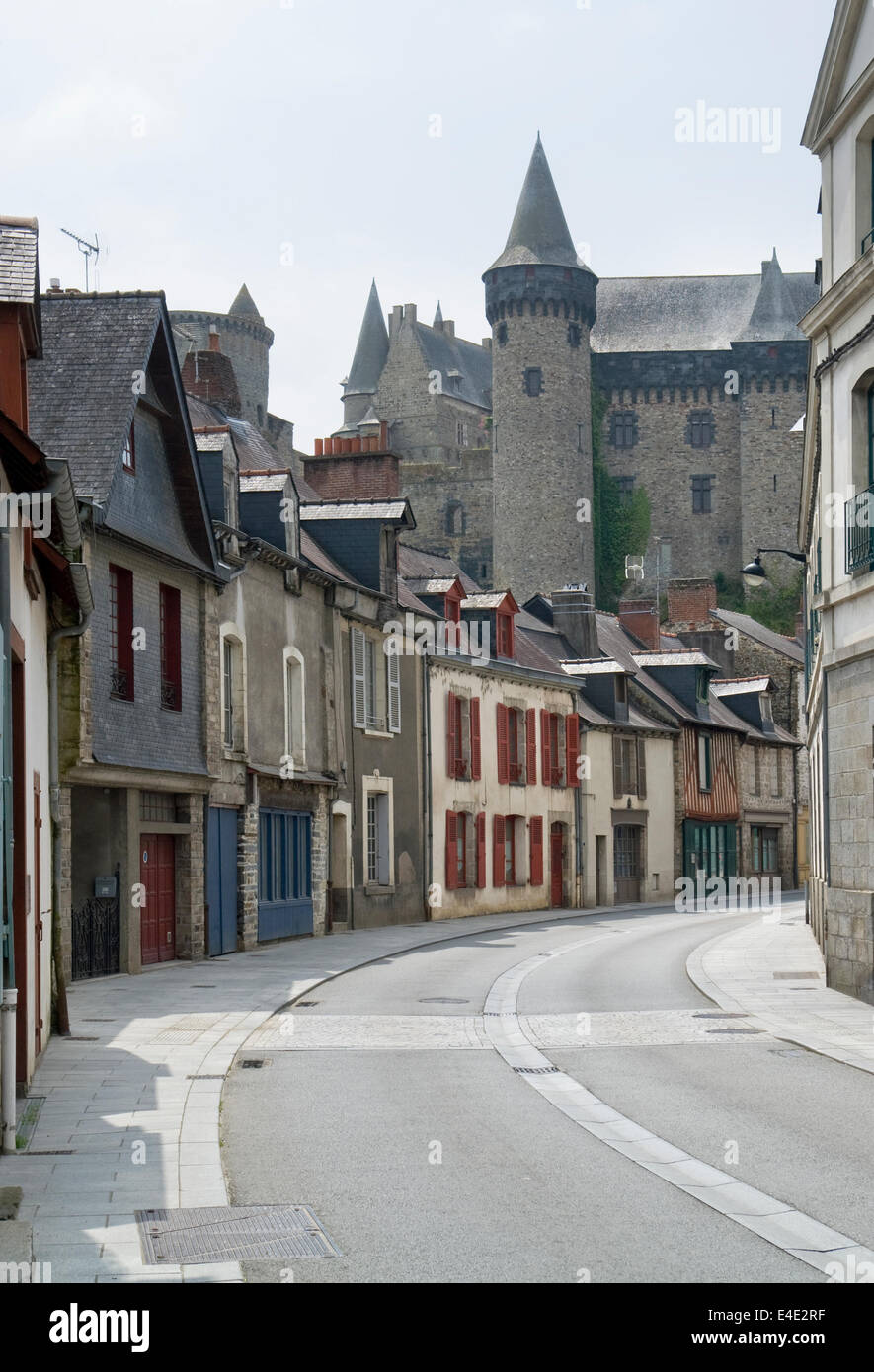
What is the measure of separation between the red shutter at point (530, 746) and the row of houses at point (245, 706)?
8 centimetres

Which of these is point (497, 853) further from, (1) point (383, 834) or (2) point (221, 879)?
(2) point (221, 879)

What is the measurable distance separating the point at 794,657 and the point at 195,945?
37.8m

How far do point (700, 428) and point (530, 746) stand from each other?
53.1m

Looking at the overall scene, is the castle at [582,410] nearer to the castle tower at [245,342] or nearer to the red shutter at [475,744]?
the castle tower at [245,342]

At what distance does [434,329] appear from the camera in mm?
104188

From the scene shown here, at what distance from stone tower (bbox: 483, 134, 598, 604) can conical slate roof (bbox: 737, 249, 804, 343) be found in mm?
10637

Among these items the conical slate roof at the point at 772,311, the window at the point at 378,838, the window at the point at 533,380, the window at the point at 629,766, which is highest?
the conical slate roof at the point at 772,311

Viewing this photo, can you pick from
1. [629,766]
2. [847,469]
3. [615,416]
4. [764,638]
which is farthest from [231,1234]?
[615,416]

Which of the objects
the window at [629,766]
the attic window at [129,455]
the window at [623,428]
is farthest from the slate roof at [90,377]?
the window at [623,428]

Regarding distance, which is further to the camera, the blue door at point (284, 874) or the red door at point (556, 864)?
the red door at point (556, 864)

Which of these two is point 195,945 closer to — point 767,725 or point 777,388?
point 767,725

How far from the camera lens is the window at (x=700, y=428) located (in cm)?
8962

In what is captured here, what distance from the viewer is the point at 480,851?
122 ft
